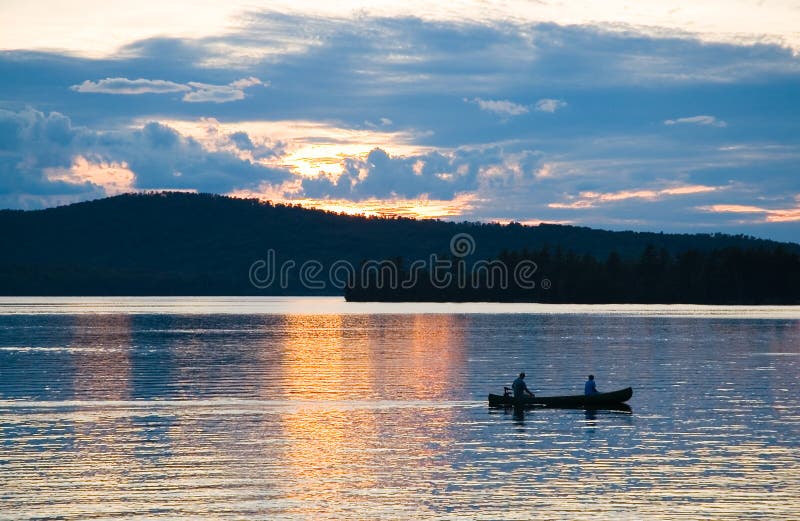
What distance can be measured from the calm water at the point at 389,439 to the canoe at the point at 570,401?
1048 millimetres

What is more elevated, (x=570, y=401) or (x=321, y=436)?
(x=570, y=401)

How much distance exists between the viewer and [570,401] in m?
60.5

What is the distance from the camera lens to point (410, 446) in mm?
47062

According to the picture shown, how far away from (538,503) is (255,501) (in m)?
9.31

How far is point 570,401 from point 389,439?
15.0 meters

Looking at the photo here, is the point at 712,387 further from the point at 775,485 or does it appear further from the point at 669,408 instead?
the point at 775,485

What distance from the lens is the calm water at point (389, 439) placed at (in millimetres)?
35719

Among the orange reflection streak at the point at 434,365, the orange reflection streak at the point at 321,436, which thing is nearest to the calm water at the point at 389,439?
the orange reflection streak at the point at 321,436

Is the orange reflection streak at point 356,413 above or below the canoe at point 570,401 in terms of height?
below

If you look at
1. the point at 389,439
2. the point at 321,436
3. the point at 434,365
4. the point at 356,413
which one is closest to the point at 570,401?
the point at 356,413

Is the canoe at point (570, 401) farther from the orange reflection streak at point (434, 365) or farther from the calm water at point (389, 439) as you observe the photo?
the orange reflection streak at point (434, 365)

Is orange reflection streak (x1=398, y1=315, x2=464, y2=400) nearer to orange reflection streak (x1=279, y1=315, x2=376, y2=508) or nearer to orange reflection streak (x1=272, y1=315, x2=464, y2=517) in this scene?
orange reflection streak (x1=272, y1=315, x2=464, y2=517)

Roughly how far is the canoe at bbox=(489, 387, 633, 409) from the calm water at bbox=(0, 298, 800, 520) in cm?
105

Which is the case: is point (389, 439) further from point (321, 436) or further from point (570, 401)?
point (570, 401)
